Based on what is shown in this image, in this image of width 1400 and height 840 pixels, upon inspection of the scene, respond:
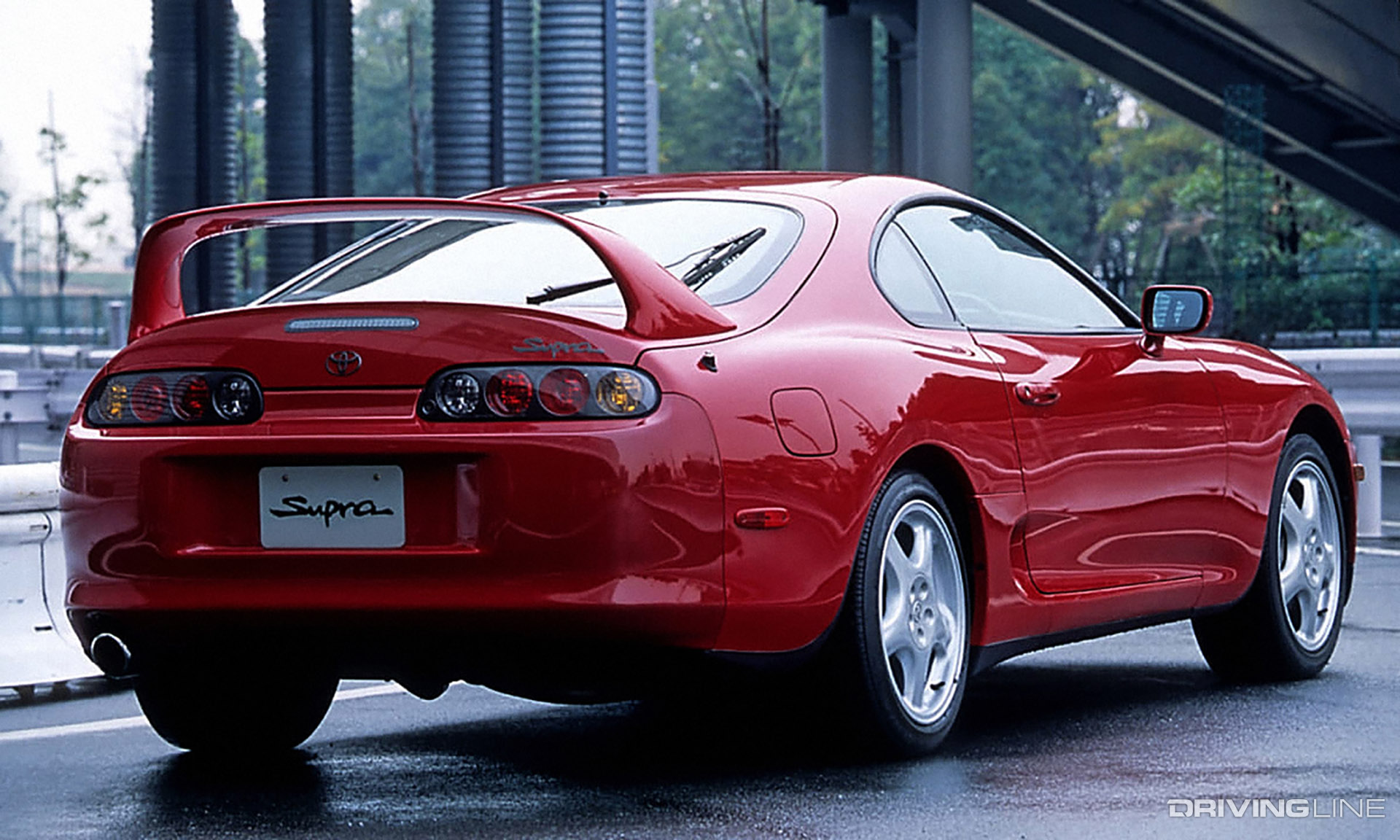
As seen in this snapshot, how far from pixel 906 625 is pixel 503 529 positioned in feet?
3.61

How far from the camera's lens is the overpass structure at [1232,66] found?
95.0 feet

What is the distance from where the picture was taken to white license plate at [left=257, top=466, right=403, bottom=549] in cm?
485

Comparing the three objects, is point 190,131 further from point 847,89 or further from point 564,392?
point 564,392

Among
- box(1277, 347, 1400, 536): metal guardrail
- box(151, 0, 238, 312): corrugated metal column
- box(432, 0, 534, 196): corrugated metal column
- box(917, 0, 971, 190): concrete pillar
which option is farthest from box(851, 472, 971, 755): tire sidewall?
box(917, 0, 971, 190): concrete pillar

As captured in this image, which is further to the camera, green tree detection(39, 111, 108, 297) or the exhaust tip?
green tree detection(39, 111, 108, 297)

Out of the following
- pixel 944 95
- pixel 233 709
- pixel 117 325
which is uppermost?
pixel 944 95

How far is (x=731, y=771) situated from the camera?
17.9 feet

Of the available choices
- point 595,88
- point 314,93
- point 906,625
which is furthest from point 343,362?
point 314,93

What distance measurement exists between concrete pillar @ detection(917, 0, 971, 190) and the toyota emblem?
2714 centimetres

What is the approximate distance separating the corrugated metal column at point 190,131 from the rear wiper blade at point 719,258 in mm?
25261

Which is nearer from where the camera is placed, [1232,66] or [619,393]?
[619,393]

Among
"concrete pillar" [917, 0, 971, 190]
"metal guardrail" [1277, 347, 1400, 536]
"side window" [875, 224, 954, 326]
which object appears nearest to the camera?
"side window" [875, 224, 954, 326]

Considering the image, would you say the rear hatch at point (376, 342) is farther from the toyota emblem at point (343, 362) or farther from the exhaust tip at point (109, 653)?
the exhaust tip at point (109, 653)

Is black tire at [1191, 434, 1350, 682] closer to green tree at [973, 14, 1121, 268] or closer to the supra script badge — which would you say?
the supra script badge
